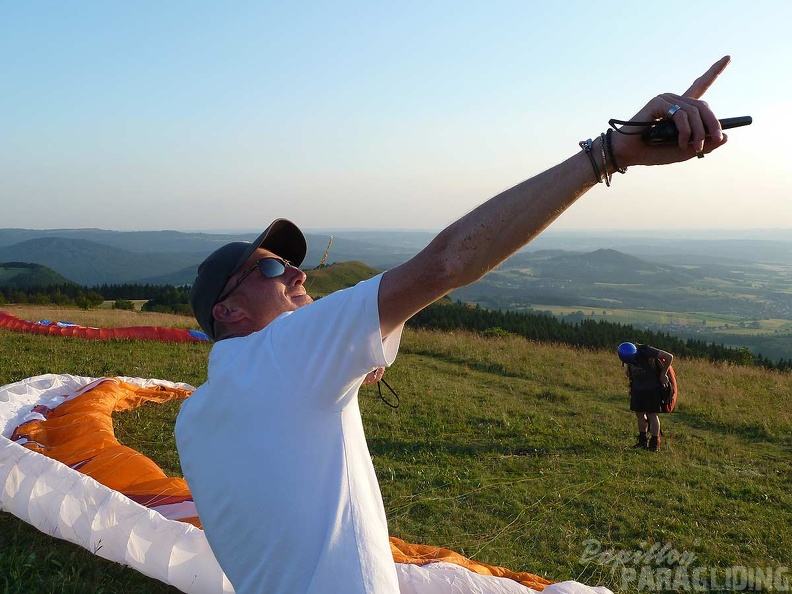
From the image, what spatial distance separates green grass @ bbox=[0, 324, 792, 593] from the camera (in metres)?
5.59

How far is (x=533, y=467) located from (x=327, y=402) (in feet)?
24.0

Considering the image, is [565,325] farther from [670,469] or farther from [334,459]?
[334,459]

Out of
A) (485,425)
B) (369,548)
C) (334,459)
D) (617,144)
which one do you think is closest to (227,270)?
(334,459)

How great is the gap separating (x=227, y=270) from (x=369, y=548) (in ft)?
3.65

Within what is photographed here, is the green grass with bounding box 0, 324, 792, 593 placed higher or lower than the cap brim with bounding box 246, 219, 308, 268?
lower

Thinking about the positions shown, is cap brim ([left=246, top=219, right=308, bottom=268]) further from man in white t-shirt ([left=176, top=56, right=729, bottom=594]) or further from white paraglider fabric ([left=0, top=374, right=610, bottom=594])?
white paraglider fabric ([left=0, top=374, right=610, bottom=594])

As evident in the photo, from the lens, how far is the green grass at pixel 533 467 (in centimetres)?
559

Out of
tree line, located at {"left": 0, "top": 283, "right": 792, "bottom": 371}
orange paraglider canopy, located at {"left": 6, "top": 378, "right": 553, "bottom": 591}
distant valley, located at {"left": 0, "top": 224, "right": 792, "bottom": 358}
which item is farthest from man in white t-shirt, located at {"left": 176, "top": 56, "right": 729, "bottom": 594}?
distant valley, located at {"left": 0, "top": 224, "right": 792, "bottom": 358}

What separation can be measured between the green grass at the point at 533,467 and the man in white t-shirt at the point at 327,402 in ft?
8.99

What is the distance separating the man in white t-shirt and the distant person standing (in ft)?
27.5

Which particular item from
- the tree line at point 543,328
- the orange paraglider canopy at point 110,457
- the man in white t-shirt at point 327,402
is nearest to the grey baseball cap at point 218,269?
the man in white t-shirt at point 327,402

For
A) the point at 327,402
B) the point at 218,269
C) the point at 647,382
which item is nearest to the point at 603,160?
the point at 327,402

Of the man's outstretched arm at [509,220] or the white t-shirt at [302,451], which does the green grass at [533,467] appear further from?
the man's outstretched arm at [509,220]

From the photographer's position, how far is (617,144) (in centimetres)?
152
